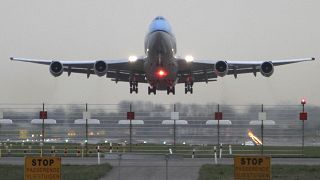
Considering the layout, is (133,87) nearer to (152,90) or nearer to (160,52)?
(152,90)

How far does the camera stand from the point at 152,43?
35562mm

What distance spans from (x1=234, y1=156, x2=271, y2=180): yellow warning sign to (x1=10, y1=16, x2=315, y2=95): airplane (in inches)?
778

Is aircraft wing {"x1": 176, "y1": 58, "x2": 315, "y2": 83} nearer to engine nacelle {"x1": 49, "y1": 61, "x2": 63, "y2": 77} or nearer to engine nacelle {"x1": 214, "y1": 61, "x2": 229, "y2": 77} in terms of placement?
engine nacelle {"x1": 214, "y1": 61, "x2": 229, "y2": 77}

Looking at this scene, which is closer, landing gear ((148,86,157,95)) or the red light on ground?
the red light on ground

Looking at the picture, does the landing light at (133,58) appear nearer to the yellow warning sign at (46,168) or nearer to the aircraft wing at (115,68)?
the aircraft wing at (115,68)

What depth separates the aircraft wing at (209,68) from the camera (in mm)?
39719

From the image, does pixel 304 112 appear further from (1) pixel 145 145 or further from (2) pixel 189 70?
(1) pixel 145 145

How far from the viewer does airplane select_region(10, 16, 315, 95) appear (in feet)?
119

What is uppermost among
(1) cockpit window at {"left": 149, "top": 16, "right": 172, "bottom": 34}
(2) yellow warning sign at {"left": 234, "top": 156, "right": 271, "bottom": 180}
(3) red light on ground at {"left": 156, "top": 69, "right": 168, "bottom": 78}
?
(1) cockpit window at {"left": 149, "top": 16, "right": 172, "bottom": 34}

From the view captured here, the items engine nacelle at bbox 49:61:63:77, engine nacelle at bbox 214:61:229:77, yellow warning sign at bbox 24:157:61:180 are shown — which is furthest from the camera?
engine nacelle at bbox 214:61:229:77

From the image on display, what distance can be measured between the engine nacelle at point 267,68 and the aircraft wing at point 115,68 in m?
8.24

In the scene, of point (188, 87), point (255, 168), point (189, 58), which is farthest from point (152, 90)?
point (255, 168)

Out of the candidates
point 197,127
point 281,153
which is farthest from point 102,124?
point 281,153

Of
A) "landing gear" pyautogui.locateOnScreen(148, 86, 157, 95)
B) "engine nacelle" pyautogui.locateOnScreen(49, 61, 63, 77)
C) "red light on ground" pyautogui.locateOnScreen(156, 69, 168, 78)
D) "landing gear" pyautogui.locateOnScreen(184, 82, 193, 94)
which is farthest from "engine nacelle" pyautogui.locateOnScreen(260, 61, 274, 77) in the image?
"engine nacelle" pyautogui.locateOnScreen(49, 61, 63, 77)
